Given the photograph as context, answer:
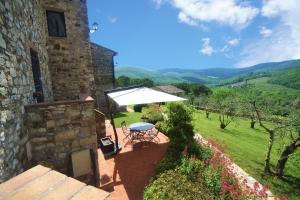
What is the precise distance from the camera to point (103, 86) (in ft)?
64.6

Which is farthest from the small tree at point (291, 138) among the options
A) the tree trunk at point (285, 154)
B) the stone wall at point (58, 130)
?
the stone wall at point (58, 130)

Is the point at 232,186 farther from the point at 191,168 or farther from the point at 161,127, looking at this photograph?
the point at 161,127

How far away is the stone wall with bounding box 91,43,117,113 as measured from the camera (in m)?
19.0

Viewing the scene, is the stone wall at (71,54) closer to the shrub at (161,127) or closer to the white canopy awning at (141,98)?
the white canopy awning at (141,98)

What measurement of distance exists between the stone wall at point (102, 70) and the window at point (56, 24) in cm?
1011

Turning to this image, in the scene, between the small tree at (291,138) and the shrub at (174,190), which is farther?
the small tree at (291,138)

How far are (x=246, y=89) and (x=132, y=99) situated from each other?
16548mm

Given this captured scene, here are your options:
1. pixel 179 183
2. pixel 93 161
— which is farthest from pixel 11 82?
pixel 179 183

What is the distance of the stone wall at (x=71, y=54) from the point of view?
865 cm

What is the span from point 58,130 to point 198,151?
571 centimetres

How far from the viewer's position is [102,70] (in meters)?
19.6

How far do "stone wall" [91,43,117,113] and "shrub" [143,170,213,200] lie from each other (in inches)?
576

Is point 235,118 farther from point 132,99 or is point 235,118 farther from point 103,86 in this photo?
point 132,99

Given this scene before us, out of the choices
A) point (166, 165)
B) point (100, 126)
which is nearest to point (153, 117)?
point (100, 126)
